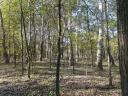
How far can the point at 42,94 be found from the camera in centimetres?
1714

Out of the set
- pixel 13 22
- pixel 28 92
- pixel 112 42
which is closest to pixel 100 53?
pixel 28 92

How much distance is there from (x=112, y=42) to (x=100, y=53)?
121 feet

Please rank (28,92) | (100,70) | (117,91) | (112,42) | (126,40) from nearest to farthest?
(126,40), (117,91), (28,92), (100,70), (112,42)

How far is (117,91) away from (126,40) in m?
10.8

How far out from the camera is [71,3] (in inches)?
1177

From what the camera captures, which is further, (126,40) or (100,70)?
(100,70)

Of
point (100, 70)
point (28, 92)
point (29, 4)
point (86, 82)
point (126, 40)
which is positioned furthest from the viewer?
Answer: point (100, 70)

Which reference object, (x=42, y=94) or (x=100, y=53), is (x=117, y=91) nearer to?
(x=42, y=94)

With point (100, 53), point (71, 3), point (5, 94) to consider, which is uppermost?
point (71, 3)

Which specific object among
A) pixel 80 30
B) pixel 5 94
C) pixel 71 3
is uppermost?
pixel 71 3

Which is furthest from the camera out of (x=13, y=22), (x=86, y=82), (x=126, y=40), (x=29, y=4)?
(x=13, y=22)

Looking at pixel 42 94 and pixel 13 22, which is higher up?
pixel 13 22

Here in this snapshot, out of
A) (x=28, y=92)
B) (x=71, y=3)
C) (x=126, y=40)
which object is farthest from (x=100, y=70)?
(x=126, y=40)

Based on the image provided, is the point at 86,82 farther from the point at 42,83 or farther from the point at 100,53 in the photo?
the point at 100,53
